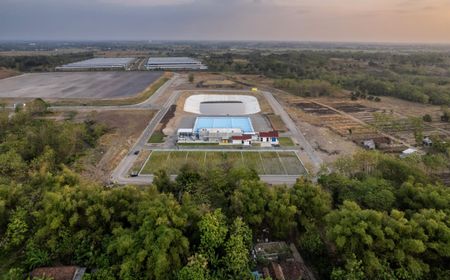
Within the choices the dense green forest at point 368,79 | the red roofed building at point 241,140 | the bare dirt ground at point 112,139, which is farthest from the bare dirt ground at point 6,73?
the red roofed building at point 241,140

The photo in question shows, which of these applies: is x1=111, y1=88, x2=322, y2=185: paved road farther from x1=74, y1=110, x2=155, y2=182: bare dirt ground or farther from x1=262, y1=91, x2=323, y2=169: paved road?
x1=74, y1=110, x2=155, y2=182: bare dirt ground

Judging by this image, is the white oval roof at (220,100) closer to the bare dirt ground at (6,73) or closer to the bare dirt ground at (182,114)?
the bare dirt ground at (182,114)

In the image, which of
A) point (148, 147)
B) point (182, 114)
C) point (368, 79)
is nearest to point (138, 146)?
point (148, 147)

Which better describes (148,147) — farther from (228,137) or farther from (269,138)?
(269,138)

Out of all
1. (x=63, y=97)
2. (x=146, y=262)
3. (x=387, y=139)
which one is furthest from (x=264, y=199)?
(x=63, y=97)

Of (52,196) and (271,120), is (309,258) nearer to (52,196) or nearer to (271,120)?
(52,196)

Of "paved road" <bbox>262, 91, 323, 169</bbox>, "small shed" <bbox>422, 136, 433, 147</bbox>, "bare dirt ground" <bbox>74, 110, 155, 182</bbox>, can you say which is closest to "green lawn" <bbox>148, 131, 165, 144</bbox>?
"bare dirt ground" <bbox>74, 110, 155, 182</bbox>
